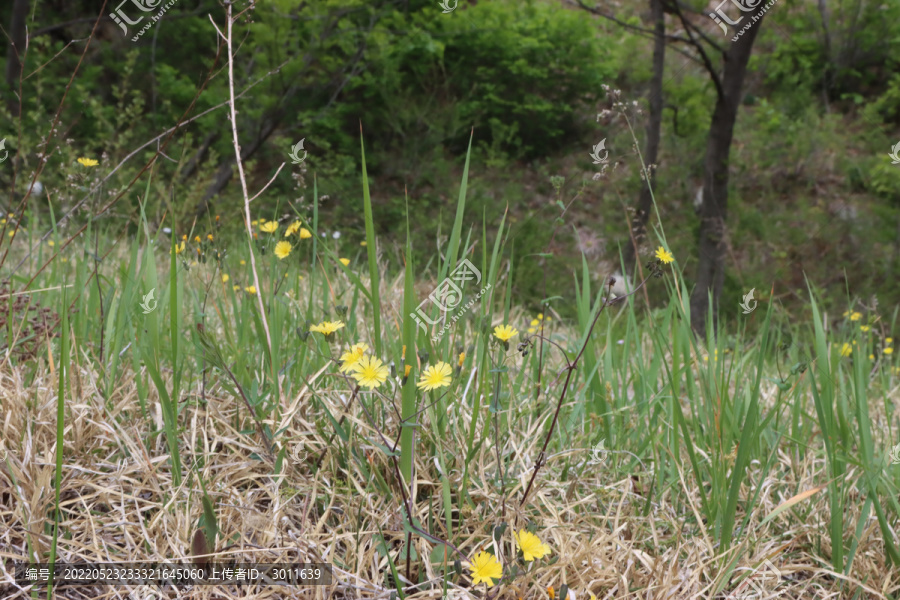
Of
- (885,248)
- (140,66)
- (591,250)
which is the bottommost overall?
(591,250)

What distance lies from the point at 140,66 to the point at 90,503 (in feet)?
23.0

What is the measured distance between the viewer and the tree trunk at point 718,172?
4352 mm

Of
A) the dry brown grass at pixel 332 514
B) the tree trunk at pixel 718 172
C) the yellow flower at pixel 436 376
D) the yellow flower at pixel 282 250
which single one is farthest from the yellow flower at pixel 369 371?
the tree trunk at pixel 718 172

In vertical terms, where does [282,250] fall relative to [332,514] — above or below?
above

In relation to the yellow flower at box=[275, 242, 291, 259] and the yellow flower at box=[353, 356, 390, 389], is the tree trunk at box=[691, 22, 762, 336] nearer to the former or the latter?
the yellow flower at box=[275, 242, 291, 259]

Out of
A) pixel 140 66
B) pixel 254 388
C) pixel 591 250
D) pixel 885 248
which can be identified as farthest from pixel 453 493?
pixel 885 248

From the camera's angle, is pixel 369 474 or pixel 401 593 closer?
pixel 401 593

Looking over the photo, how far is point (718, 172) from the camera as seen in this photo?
15.0ft

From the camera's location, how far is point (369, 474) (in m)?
1.28

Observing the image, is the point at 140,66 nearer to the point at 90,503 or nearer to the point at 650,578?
the point at 90,503

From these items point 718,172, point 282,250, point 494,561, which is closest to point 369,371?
point 494,561

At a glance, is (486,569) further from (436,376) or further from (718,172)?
(718,172)

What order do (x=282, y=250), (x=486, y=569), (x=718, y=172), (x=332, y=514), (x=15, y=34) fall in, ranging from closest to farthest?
(x=486, y=569), (x=332, y=514), (x=282, y=250), (x=718, y=172), (x=15, y=34)

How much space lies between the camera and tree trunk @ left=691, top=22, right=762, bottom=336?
435 cm
